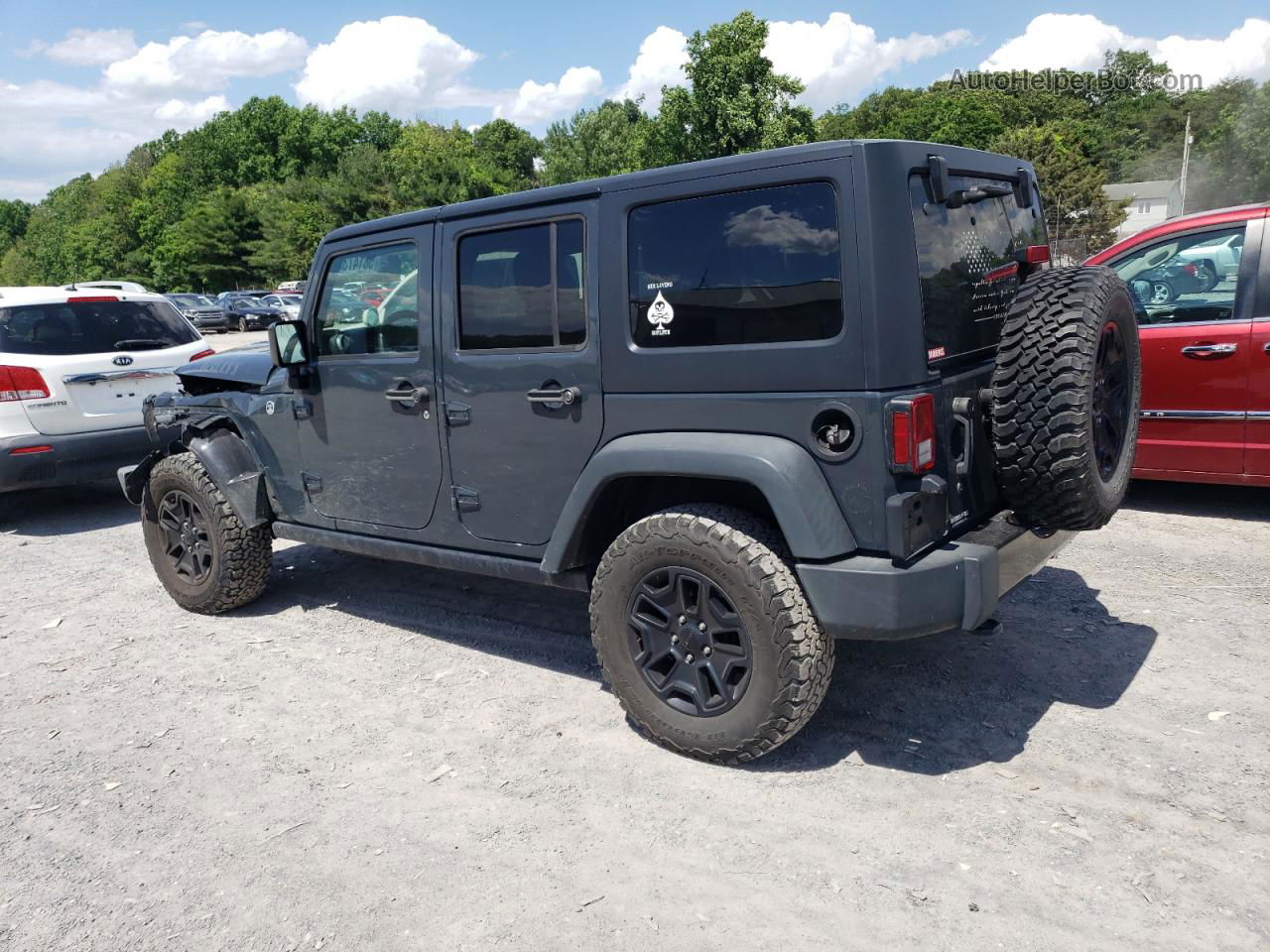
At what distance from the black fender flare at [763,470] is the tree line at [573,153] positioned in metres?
30.8

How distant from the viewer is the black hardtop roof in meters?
3.00

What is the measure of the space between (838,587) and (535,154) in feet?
334

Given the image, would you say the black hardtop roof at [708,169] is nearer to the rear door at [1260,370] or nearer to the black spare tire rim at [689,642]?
the black spare tire rim at [689,642]

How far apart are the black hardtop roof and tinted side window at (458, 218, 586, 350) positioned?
0.35 ft

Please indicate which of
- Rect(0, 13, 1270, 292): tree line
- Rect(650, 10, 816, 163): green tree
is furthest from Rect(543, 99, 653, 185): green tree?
Rect(650, 10, 816, 163): green tree

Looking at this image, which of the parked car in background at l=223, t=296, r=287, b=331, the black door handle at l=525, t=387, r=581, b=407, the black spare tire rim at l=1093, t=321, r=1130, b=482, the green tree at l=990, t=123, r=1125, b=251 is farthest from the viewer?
the green tree at l=990, t=123, r=1125, b=251

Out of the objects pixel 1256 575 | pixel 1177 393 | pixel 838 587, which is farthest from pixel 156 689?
pixel 1177 393

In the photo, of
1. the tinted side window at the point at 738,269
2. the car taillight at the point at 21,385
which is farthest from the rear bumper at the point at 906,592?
the car taillight at the point at 21,385

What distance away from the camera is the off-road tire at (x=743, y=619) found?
309cm

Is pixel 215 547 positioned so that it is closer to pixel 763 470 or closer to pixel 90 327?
pixel 763 470

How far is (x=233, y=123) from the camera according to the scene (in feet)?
307

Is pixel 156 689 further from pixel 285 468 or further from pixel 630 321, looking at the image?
pixel 630 321

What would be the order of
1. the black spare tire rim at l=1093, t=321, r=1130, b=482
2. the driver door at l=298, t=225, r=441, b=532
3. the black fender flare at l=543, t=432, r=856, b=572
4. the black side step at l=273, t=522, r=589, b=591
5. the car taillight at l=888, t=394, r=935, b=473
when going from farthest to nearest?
the driver door at l=298, t=225, r=441, b=532, the black side step at l=273, t=522, r=589, b=591, the black spare tire rim at l=1093, t=321, r=1130, b=482, the black fender flare at l=543, t=432, r=856, b=572, the car taillight at l=888, t=394, r=935, b=473

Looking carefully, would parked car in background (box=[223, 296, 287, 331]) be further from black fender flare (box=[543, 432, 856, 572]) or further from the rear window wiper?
the rear window wiper
